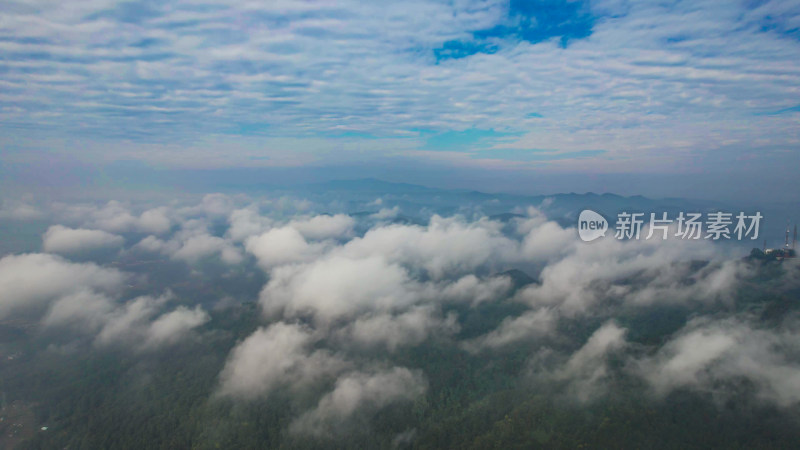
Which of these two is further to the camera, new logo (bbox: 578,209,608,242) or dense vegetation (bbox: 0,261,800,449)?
dense vegetation (bbox: 0,261,800,449)

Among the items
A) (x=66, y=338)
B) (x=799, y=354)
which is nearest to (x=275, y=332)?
(x=66, y=338)

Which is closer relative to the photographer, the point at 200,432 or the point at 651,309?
the point at 200,432

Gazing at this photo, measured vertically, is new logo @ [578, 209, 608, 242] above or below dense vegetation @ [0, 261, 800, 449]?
above

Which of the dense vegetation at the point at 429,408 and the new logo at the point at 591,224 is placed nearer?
the new logo at the point at 591,224

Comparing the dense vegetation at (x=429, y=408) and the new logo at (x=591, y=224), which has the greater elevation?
the new logo at (x=591, y=224)

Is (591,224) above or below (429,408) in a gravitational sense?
above

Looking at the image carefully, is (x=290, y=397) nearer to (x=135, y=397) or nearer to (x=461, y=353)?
(x=135, y=397)

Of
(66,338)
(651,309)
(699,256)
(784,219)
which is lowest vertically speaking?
(66,338)

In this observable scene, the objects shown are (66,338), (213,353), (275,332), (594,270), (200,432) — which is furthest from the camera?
(594,270)

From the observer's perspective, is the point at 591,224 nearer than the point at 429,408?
Yes

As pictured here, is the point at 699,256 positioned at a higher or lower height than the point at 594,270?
higher

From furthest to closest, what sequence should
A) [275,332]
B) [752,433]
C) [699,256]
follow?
[699,256], [275,332], [752,433]
